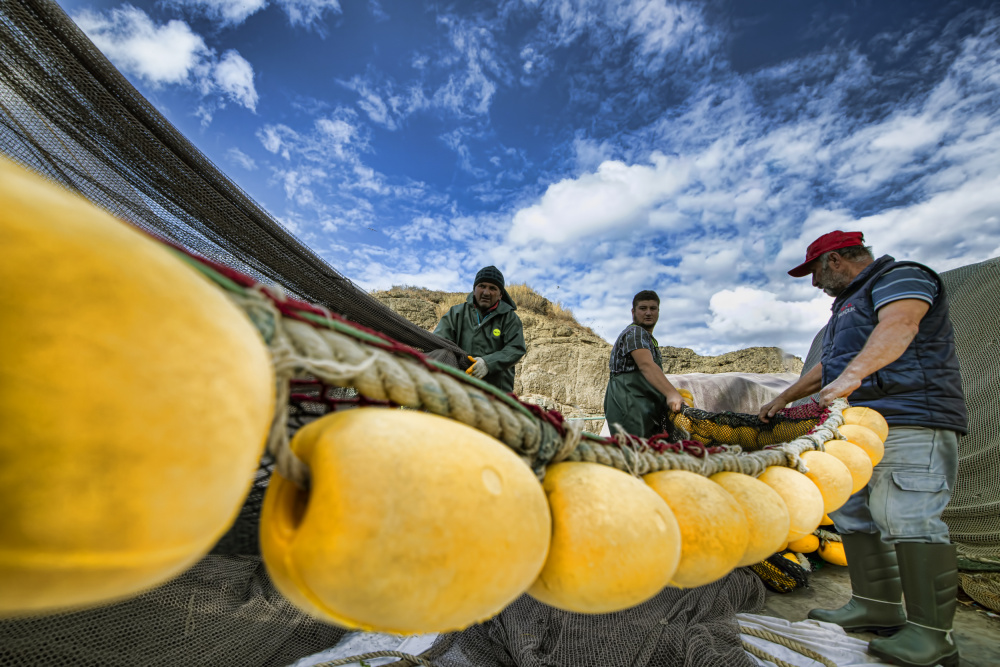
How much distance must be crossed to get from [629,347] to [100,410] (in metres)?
3.30

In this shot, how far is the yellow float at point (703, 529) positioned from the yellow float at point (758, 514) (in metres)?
0.09

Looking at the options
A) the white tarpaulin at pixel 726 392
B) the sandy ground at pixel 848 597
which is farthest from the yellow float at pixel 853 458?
the white tarpaulin at pixel 726 392

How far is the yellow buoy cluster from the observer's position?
0.90ft

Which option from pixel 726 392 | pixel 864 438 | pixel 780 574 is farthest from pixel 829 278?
pixel 726 392

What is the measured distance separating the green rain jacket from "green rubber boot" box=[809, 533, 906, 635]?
245 cm

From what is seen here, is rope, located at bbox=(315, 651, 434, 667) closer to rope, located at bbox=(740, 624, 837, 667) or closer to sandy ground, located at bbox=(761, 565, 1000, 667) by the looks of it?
rope, located at bbox=(740, 624, 837, 667)

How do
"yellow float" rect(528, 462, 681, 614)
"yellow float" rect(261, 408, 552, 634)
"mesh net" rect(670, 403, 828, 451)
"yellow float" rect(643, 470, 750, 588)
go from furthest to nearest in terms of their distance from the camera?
"mesh net" rect(670, 403, 828, 451)
"yellow float" rect(643, 470, 750, 588)
"yellow float" rect(528, 462, 681, 614)
"yellow float" rect(261, 408, 552, 634)

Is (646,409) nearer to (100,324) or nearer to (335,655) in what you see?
(335,655)

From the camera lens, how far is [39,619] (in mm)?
1239

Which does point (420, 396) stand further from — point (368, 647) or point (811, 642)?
point (811, 642)

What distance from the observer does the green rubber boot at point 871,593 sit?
2.13m

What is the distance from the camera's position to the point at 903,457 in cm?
194

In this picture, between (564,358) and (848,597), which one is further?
(564,358)

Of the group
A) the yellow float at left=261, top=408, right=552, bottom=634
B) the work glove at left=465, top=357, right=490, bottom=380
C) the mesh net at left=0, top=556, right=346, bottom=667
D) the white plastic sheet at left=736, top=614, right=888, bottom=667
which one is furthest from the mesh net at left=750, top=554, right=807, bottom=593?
the yellow float at left=261, top=408, right=552, bottom=634
